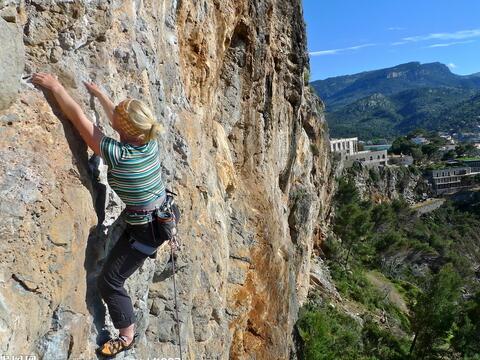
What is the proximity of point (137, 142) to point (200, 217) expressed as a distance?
364 centimetres

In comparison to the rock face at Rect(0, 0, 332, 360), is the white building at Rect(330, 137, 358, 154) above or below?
below

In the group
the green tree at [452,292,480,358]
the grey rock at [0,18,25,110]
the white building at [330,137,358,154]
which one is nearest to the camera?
the grey rock at [0,18,25,110]

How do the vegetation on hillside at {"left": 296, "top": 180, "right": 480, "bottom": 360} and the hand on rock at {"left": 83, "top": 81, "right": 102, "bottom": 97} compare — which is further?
the vegetation on hillside at {"left": 296, "top": 180, "right": 480, "bottom": 360}

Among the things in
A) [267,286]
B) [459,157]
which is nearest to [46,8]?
[267,286]

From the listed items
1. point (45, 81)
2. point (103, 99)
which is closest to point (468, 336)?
point (103, 99)

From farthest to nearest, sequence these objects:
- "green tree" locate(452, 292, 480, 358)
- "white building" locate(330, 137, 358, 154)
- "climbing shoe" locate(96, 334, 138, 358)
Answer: "white building" locate(330, 137, 358, 154), "green tree" locate(452, 292, 480, 358), "climbing shoe" locate(96, 334, 138, 358)

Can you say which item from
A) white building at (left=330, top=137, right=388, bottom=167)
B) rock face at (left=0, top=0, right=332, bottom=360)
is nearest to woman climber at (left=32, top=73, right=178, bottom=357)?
rock face at (left=0, top=0, right=332, bottom=360)

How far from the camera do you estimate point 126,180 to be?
14.1 ft

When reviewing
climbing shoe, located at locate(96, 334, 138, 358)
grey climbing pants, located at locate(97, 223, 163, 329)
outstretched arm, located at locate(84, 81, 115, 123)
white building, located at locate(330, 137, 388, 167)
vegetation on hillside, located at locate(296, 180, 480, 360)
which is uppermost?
outstretched arm, located at locate(84, 81, 115, 123)

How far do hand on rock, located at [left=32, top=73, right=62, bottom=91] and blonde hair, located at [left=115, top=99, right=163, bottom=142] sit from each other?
609 millimetres

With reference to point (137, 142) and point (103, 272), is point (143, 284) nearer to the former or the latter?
point (103, 272)

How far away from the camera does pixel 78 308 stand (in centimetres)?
427

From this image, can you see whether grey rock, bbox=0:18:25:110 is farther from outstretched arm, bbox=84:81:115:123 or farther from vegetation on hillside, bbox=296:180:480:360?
vegetation on hillside, bbox=296:180:480:360

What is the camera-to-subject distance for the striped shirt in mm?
4199
